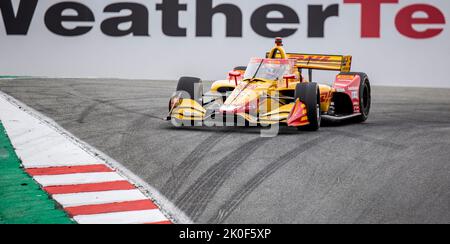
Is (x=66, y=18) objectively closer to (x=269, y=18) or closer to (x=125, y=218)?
(x=269, y=18)

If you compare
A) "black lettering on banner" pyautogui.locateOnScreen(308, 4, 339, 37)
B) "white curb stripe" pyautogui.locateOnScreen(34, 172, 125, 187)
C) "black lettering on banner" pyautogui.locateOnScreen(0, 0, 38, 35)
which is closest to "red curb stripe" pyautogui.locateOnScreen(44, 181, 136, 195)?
"white curb stripe" pyautogui.locateOnScreen(34, 172, 125, 187)

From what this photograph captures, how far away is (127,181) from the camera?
722 centimetres

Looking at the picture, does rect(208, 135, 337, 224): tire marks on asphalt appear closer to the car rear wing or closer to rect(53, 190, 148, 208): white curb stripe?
rect(53, 190, 148, 208): white curb stripe

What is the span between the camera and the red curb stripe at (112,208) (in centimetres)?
621

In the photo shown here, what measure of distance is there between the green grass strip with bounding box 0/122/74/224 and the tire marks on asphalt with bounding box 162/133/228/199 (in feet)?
3.41

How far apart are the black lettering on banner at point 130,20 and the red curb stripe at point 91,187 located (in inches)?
441

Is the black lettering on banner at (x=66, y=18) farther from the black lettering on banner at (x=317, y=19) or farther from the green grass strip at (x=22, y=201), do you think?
the green grass strip at (x=22, y=201)

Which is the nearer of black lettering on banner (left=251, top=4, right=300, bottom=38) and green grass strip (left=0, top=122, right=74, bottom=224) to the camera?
green grass strip (left=0, top=122, right=74, bottom=224)

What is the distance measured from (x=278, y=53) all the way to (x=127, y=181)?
5.21 m

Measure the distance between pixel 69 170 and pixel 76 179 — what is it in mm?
379

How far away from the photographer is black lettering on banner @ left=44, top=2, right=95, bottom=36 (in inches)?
712

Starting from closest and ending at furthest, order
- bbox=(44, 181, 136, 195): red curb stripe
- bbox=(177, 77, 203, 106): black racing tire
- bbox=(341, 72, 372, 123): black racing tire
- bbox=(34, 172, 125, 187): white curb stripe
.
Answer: bbox=(44, 181, 136, 195): red curb stripe
bbox=(34, 172, 125, 187): white curb stripe
bbox=(177, 77, 203, 106): black racing tire
bbox=(341, 72, 372, 123): black racing tire

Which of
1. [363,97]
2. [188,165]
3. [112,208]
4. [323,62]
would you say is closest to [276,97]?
[323,62]

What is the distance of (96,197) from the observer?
264 inches
